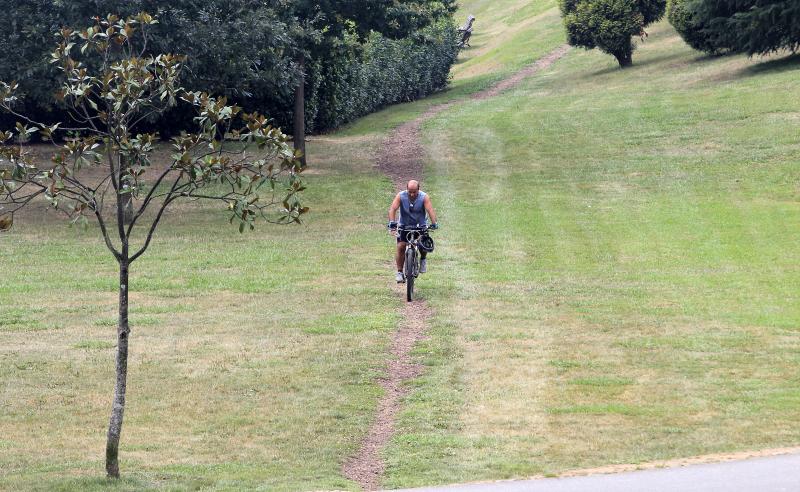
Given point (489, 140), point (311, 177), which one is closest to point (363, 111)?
point (489, 140)

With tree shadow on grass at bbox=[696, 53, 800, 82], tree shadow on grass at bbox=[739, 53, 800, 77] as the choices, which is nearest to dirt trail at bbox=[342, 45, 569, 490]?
tree shadow on grass at bbox=[696, 53, 800, 82]

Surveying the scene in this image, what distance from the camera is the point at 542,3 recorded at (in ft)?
258

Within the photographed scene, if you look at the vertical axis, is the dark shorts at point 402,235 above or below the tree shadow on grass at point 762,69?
below

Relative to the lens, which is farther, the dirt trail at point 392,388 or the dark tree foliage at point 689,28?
the dark tree foliage at point 689,28

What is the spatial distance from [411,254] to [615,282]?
388 cm

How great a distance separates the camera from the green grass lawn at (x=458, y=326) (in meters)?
10.6

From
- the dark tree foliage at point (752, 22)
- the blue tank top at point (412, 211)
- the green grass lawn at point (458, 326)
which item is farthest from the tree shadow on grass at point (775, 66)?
the blue tank top at point (412, 211)

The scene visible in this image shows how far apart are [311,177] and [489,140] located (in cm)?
728

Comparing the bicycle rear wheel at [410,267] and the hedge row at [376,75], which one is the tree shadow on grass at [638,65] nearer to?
the hedge row at [376,75]

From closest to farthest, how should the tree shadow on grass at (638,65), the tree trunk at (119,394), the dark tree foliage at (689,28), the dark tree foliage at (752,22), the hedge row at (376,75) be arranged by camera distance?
the tree trunk at (119,394) → the dark tree foliage at (752,22) → the hedge row at (376,75) → the dark tree foliage at (689,28) → the tree shadow on grass at (638,65)

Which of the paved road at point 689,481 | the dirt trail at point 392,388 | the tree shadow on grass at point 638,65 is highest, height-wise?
the tree shadow on grass at point 638,65

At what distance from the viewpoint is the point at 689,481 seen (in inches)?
333

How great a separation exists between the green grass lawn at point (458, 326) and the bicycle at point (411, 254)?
42 cm

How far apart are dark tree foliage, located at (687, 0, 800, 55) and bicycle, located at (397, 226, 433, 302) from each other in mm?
24926
